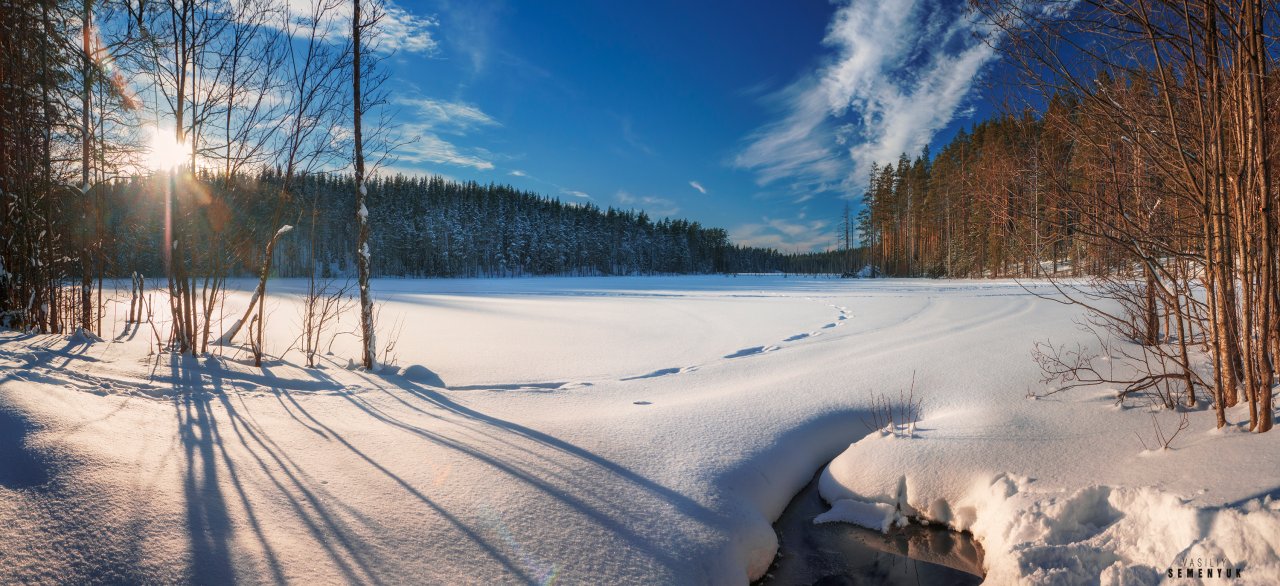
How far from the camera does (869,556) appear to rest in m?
3.06

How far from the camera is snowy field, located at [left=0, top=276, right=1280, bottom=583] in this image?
1.91m

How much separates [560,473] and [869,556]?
2.03 m

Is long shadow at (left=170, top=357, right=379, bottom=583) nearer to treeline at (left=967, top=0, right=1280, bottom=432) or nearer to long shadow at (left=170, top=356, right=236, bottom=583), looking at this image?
long shadow at (left=170, top=356, right=236, bottom=583)

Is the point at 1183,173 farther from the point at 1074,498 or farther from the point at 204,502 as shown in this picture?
the point at 204,502

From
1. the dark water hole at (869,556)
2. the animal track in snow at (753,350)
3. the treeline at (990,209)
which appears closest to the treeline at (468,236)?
the treeline at (990,209)

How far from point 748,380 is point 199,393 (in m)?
5.18

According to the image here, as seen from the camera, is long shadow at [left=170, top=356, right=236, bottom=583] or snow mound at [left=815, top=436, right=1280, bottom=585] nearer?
long shadow at [left=170, top=356, right=236, bottom=583]

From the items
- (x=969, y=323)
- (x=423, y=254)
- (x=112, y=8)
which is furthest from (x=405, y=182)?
(x=969, y=323)

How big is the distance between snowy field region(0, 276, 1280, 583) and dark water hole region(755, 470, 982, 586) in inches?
4.4

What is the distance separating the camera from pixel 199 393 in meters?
3.92

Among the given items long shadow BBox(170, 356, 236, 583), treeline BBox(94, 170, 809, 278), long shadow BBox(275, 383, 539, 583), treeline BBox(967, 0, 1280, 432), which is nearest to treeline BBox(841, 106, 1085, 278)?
treeline BBox(967, 0, 1280, 432)

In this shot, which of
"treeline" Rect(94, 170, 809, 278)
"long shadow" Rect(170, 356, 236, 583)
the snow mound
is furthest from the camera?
"treeline" Rect(94, 170, 809, 278)

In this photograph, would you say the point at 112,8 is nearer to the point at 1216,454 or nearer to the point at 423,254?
the point at 1216,454

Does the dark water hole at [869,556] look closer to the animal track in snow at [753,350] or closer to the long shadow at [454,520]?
the long shadow at [454,520]
